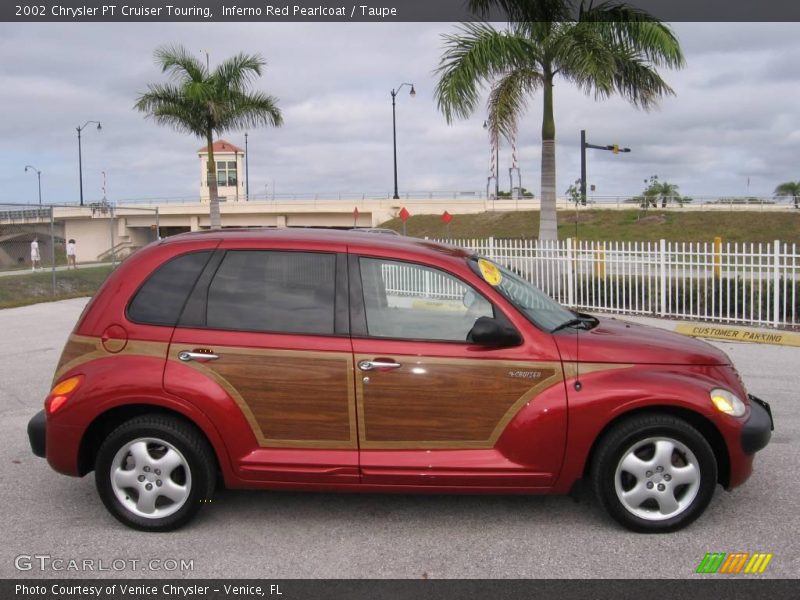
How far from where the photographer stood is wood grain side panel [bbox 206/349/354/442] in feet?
13.2

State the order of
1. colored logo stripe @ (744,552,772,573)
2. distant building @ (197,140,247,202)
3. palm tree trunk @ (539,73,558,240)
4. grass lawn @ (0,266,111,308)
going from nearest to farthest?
colored logo stripe @ (744,552,772,573), palm tree trunk @ (539,73,558,240), grass lawn @ (0,266,111,308), distant building @ (197,140,247,202)

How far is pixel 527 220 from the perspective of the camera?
5194 centimetres

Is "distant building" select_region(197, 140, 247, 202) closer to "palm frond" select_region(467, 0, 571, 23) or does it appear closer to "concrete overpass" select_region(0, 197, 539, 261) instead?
"concrete overpass" select_region(0, 197, 539, 261)

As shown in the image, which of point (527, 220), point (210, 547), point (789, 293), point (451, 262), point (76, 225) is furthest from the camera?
point (76, 225)

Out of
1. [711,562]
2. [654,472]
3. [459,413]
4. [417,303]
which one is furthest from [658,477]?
[417,303]

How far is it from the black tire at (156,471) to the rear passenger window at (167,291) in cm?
56

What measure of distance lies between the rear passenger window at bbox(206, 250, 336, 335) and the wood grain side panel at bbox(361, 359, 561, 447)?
1.58 feet

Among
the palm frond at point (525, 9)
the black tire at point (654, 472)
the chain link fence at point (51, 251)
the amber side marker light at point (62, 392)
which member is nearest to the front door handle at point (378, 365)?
the black tire at point (654, 472)

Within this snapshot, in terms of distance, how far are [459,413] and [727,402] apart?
1.45 metres

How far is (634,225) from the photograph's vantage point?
153ft

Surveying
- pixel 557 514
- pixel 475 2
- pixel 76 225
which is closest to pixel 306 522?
pixel 557 514

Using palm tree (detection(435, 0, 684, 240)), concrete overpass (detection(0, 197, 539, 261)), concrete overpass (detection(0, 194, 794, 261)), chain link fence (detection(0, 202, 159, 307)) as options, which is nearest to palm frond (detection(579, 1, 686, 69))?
palm tree (detection(435, 0, 684, 240))
